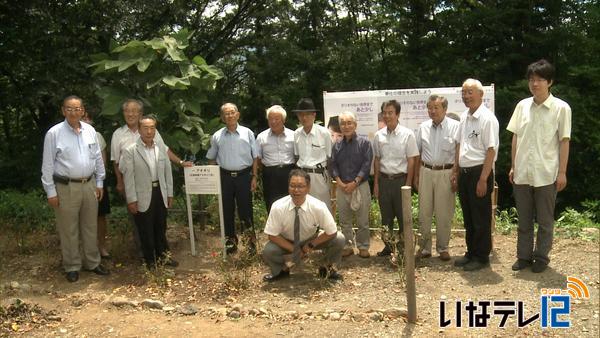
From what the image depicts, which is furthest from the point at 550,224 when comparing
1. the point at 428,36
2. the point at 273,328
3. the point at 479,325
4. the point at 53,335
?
the point at 428,36

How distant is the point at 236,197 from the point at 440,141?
7.58 feet

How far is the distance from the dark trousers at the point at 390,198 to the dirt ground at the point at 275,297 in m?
0.49

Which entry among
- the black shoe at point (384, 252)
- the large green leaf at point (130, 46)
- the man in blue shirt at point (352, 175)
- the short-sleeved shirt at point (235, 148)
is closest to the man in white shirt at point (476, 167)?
the black shoe at point (384, 252)

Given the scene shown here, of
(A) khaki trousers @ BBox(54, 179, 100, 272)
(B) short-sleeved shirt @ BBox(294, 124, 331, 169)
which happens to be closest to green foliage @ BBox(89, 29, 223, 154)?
(A) khaki trousers @ BBox(54, 179, 100, 272)

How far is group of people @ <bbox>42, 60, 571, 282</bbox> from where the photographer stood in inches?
197

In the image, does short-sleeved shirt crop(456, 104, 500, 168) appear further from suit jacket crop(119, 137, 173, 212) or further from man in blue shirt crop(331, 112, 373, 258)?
suit jacket crop(119, 137, 173, 212)

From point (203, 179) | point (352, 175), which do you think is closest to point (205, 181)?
point (203, 179)

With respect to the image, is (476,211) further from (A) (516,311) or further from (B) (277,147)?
(B) (277,147)

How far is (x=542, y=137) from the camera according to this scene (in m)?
4.92

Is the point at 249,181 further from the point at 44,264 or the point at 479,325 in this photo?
the point at 479,325

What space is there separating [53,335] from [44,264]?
2.09 m

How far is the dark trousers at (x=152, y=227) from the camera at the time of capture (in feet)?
18.5

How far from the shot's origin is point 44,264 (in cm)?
618

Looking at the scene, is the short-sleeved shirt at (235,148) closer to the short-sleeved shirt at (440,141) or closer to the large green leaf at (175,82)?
the large green leaf at (175,82)
